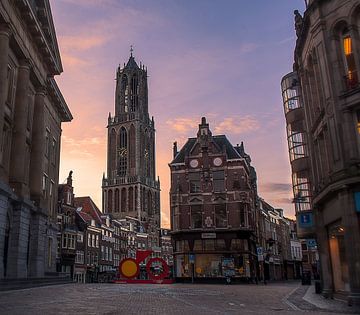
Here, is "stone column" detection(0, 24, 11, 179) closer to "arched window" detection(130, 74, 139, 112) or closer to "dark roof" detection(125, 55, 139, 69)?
"arched window" detection(130, 74, 139, 112)

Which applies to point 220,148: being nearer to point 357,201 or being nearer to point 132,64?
point 357,201

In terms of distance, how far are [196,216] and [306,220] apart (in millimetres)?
35696

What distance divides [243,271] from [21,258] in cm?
3313

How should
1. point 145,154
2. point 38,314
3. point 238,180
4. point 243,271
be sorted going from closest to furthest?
point 38,314 < point 243,271 < point 238,180 < point 145,154

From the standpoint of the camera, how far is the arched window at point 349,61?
18.7m

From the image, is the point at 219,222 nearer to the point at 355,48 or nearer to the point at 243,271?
the point at 243,271

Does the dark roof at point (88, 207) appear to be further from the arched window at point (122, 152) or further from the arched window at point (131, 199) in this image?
the arched window at point (122, 152)

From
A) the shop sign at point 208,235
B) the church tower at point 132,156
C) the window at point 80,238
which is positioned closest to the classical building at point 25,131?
the shop sign at point 208,235

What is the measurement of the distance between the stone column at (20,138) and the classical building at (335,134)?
19743mm

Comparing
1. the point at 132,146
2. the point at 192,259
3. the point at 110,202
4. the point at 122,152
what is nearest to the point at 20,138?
the point at 192,259

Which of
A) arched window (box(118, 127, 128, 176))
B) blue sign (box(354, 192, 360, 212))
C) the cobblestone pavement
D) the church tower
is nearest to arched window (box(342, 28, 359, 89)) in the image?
blue sign (box(354, 192, 360, 212))

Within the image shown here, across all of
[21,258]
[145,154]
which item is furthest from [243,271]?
[145,154]

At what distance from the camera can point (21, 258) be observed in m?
29.5

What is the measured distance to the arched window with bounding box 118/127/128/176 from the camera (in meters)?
148
